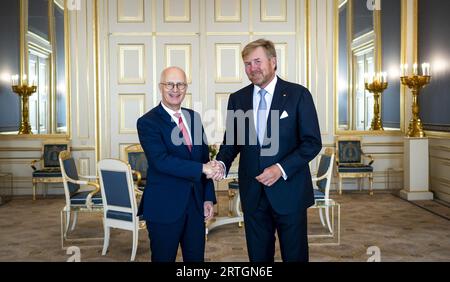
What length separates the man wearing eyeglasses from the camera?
192 cm

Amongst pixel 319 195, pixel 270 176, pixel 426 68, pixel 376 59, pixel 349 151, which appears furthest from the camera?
pixel 376 59

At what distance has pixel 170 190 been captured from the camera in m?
1.98

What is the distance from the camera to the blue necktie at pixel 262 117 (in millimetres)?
1991

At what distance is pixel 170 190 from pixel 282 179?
1.48 feet

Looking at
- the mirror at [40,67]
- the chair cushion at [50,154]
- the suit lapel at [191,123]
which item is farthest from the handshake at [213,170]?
the mirror at [40,67]

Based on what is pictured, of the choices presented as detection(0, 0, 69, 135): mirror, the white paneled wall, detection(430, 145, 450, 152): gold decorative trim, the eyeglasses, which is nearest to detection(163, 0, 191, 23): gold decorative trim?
the white paneled wall

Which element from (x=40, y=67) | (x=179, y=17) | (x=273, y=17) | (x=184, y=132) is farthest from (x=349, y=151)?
(x=184, y=132)

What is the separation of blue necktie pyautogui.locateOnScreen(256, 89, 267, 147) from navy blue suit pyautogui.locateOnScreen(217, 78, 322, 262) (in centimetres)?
2

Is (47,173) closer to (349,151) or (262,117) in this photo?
(349,151)

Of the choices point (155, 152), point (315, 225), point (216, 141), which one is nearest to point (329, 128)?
point (216, 141)

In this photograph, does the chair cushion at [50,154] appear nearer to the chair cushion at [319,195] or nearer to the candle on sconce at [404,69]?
the chair cushion at [319,195]

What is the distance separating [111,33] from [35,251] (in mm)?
3551

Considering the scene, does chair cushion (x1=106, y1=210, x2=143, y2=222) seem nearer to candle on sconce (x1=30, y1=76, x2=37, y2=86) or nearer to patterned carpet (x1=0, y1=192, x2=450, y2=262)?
A: patterned carpet (x1=0, y1=192, x2=450, y2=262)

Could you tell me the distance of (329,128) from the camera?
6797 mm
